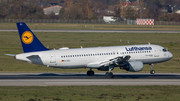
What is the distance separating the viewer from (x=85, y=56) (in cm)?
4156

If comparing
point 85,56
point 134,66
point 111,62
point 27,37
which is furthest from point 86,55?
point 27,37

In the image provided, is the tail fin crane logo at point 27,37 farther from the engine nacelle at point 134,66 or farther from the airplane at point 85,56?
the engine nacelle at point 134,66

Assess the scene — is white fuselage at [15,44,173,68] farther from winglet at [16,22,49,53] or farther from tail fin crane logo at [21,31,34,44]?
tail fin crane logo at [21,31,34,44]

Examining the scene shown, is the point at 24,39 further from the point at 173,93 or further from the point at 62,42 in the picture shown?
the point at 62,42

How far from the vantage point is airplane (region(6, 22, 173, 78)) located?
3994 cm

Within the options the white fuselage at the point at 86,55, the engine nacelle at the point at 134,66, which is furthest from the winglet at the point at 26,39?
the engine nacelle at the point at 134,66

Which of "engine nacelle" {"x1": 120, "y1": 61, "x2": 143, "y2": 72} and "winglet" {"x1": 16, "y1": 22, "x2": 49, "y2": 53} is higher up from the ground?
"winglet" {"x1": 16, "y1": 22, "x2": 49, "y2": 53}

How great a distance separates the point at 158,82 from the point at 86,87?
33.3 ft

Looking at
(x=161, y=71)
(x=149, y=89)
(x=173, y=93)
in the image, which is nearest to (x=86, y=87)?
(x=149, y=89)

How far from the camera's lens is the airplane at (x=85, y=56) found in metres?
39.9

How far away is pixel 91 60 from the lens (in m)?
41.8

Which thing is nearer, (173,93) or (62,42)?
(173,93)

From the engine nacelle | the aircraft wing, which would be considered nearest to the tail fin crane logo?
the aircraft wing

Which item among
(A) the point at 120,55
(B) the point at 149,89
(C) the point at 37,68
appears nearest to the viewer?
(B) the point at 149,89
